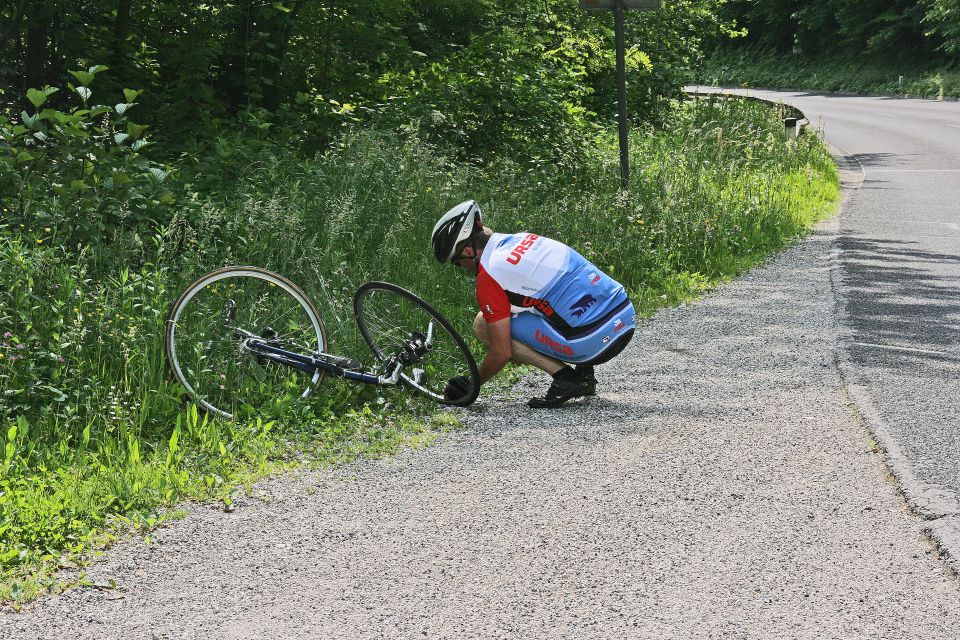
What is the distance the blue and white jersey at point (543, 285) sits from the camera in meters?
5.97

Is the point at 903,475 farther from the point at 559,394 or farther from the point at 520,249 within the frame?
the point at 520,249

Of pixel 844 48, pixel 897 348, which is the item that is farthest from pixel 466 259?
pixel 844 48

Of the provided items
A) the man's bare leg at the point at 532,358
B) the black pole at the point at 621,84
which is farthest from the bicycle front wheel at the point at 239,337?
the black pole at the point at 621,84

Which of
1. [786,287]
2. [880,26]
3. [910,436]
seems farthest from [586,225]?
[880,26]

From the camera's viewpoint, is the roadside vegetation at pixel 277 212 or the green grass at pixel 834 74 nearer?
the roadside vegetation at pixel 277 212

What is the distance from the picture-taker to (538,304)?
241 inches

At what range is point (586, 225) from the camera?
10.4 m

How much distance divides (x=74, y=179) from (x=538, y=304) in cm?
323

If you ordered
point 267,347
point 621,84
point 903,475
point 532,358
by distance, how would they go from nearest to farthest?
point 903,475
point 267,347
point 532,358
point 621,84

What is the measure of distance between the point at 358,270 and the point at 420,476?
3.06 meters

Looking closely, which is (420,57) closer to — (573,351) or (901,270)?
(901,270)

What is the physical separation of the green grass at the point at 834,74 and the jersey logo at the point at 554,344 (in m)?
33.0

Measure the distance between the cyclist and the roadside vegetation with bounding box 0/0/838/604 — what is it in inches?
26.8

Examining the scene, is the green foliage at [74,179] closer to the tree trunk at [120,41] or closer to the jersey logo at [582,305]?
the jersey logo at [582,305]
